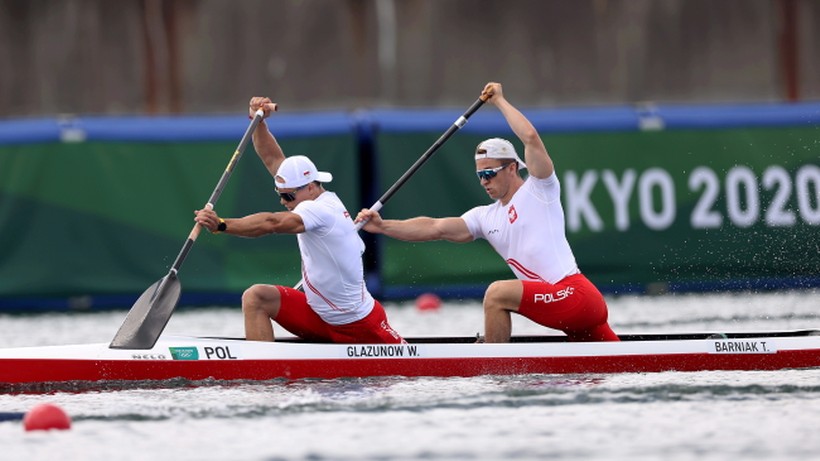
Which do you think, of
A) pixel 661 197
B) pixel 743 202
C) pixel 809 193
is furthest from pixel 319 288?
pixel 809 193

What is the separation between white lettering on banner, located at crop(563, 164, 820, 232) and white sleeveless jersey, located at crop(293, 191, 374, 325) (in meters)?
6.02

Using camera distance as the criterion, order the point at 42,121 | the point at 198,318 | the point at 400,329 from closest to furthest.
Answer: the point at 400,329 → the point at 198,318 → the point at 42,121

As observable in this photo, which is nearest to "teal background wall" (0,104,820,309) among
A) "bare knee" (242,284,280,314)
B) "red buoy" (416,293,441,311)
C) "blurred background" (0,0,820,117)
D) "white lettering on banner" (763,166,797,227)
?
"white lettering on banner" (763,166,797,227)

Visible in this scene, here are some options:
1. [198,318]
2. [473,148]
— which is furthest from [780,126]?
[198,318]

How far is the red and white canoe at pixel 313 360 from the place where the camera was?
35.2ft

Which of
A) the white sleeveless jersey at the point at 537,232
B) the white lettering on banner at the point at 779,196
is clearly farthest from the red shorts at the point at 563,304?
the white lettering on banner at the point at 779,196

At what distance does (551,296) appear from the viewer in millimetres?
10836

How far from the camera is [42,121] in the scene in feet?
54.6

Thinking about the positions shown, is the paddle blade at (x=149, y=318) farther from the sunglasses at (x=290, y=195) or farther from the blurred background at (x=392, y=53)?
the blurred background at (x=392, y=53)

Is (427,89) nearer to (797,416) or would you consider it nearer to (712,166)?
(712,166)

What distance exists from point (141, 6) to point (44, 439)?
11534 mm

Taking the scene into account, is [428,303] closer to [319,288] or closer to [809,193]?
[809,193]

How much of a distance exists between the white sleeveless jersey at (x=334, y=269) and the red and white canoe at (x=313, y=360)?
0.39 meters

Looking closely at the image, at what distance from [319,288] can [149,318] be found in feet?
3.66
